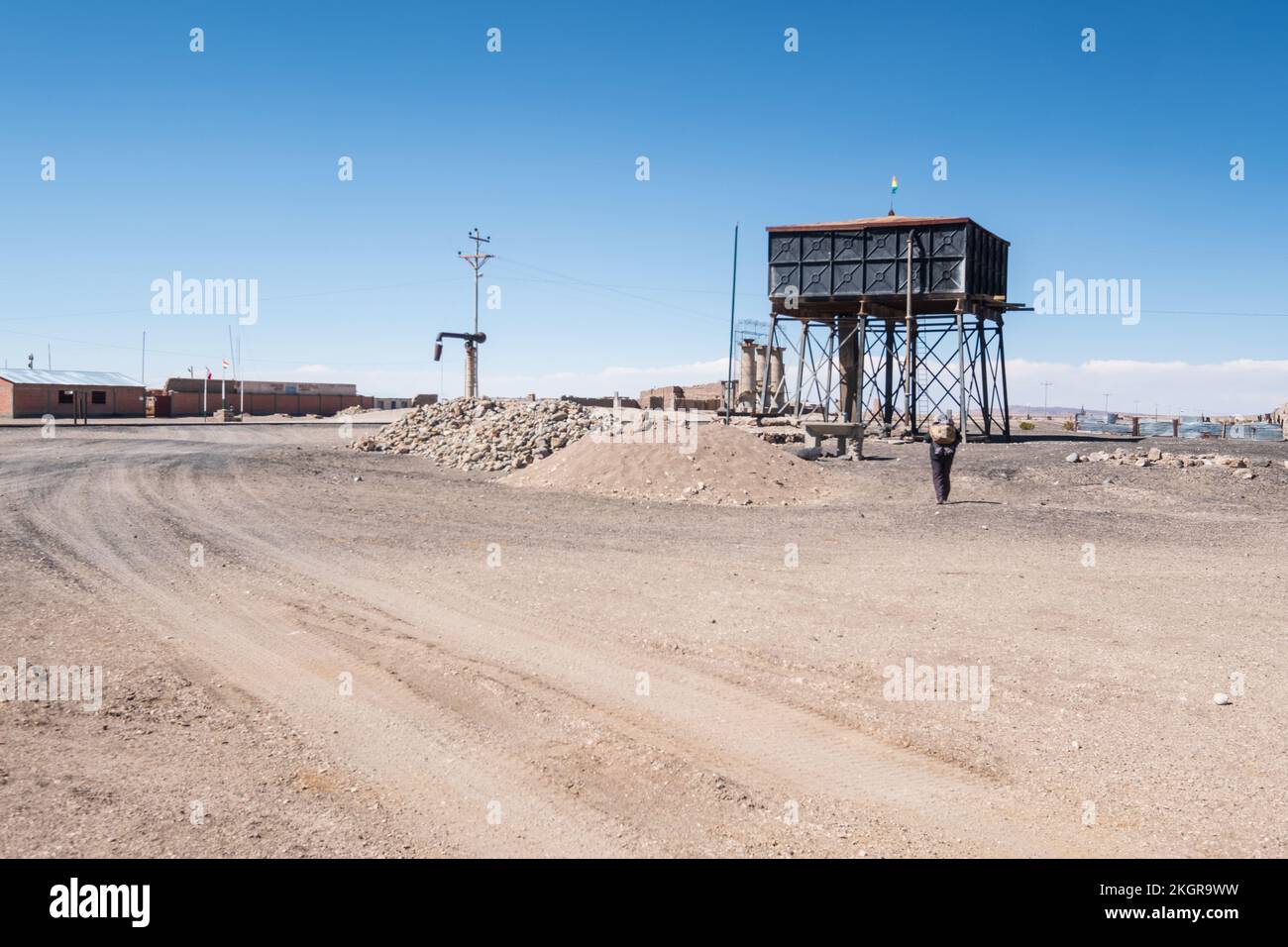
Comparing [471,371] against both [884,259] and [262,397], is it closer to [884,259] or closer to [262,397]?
[884,259]

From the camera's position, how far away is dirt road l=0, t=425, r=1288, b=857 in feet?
16.0

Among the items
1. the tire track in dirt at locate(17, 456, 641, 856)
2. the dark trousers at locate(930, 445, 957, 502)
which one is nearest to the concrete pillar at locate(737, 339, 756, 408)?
the dark trousers at locate(930, 445, 957, 502)

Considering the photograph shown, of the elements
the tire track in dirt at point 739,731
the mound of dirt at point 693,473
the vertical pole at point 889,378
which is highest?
the vertical pole at point 889,378

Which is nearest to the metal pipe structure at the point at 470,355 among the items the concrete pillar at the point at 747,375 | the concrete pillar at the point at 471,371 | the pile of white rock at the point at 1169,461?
the concrete pillar at the point at 471,371

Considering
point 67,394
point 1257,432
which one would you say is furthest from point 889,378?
point 67,394

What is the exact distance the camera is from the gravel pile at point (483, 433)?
91.0 feet

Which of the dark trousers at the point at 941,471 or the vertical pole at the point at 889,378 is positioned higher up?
the vertical pole at the point at 889,378

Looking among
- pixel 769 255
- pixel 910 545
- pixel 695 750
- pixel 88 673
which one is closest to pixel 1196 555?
pixel 910 545

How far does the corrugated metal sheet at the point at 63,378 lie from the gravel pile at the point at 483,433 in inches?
1720

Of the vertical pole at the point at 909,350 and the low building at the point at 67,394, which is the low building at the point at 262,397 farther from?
the vertical pole at the point at 909,350

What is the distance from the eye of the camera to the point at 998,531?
15.7m

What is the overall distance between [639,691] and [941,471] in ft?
46.0

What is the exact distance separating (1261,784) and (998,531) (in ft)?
35.0
